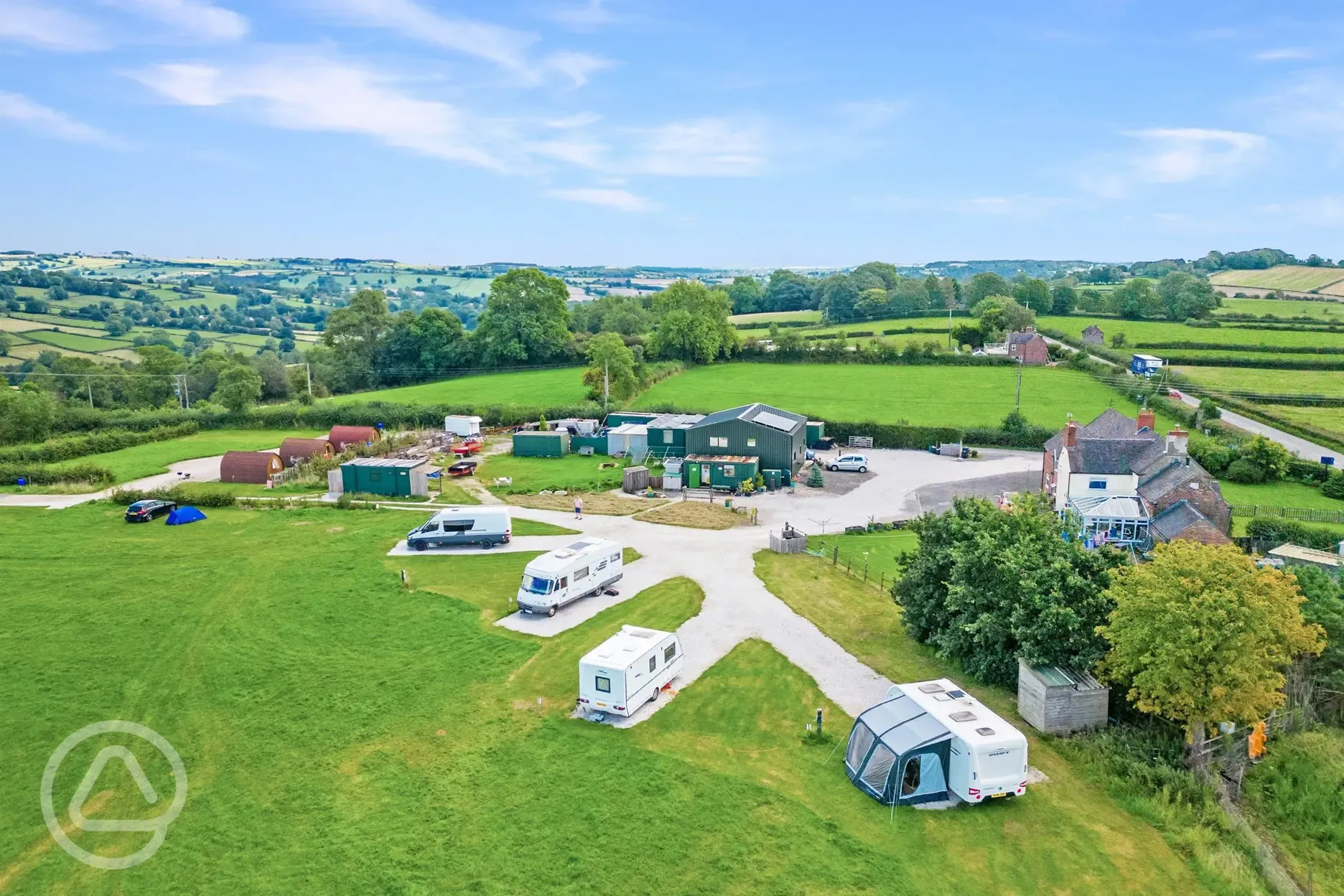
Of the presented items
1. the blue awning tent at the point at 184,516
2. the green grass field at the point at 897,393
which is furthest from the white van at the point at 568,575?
the green grass field at the point at 897,393

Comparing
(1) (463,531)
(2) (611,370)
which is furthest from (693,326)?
(1) (463,531)

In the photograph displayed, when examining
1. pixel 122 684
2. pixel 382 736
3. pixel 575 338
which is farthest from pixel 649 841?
pixel 575 338

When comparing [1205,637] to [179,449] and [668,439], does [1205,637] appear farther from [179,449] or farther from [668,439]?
[179,449]

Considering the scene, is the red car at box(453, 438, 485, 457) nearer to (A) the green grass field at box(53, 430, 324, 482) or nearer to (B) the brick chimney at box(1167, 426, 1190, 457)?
(A) the green grass field at box(53, 430, 324, 482)

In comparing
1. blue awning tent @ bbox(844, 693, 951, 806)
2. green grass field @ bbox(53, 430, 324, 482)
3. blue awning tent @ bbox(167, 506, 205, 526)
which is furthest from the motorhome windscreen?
green grass field @ bbox(53, 430, 324, 482)

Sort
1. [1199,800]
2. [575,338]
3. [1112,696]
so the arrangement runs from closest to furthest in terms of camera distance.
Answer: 1. [1199,800]
2. [1112,696]
3. [575,338]

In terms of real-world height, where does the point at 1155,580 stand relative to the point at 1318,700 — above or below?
above

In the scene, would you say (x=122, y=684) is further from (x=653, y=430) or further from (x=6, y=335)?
(x=6, y=335)
